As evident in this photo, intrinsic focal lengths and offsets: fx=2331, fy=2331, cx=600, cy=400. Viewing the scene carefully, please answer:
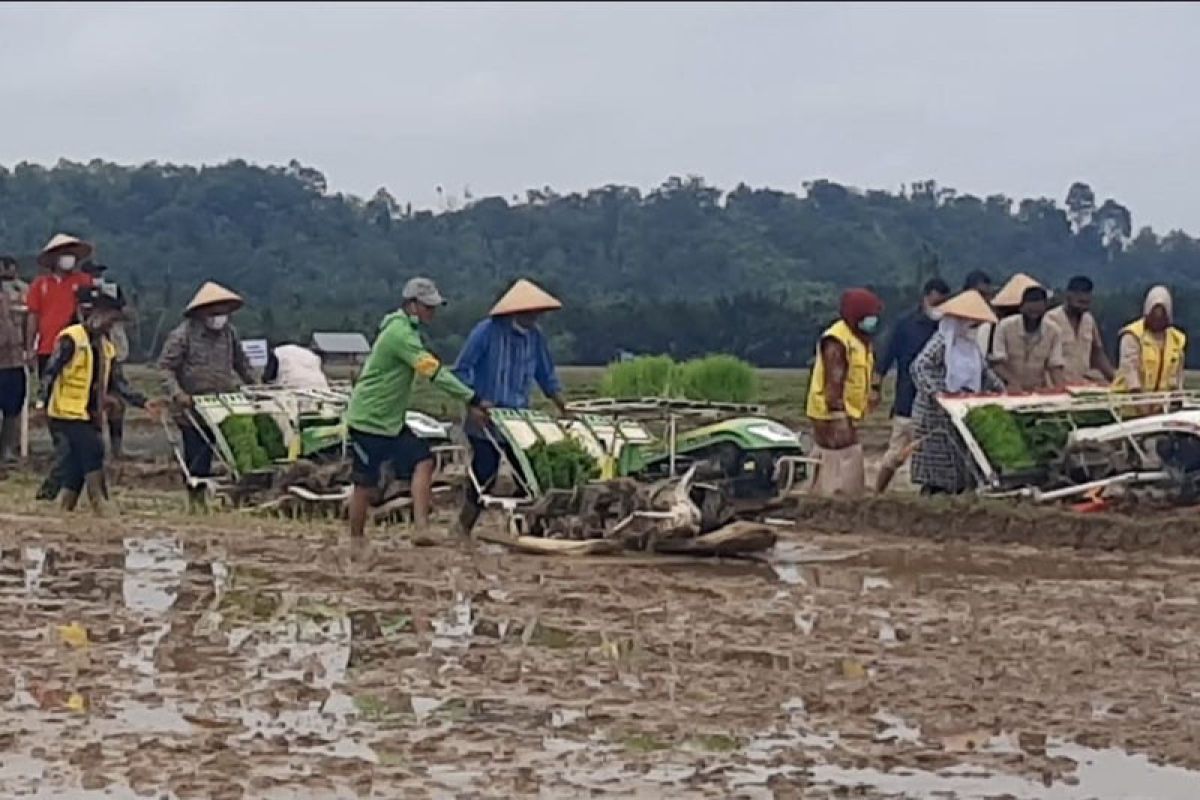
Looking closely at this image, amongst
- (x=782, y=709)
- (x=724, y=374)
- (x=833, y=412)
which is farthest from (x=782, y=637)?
(x=724, y=374)

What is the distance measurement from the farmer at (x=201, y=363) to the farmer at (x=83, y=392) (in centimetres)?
112

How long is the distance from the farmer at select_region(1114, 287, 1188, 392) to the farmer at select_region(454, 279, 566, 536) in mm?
4240

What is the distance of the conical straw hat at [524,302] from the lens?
13188 millimetres

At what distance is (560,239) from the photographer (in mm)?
83562

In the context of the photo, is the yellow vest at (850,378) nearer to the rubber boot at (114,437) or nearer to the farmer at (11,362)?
the rubber boot at (114,437)

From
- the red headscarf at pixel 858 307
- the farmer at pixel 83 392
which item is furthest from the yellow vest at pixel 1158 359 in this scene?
the farmer at pixel 83 392

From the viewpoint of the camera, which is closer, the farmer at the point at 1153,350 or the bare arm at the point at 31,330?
the farmer at the point at 1153,350

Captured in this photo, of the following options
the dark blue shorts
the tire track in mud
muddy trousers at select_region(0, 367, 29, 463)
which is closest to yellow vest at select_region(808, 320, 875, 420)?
the tire track in mud

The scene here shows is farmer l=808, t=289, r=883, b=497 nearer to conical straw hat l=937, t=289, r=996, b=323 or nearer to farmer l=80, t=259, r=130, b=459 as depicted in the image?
conical straw hat l=937, t=289, r=996, b=323

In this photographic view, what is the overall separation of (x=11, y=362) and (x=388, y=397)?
19.6 feet

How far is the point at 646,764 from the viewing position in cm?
689

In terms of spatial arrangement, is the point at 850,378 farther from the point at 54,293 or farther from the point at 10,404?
the point at 10,404

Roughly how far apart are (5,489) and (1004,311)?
23.1ft

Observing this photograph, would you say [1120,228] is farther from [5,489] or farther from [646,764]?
[646,764]
